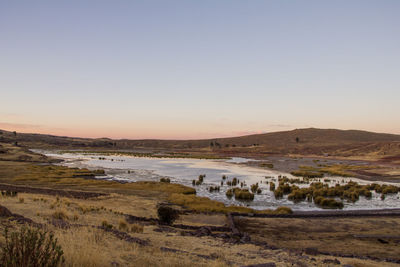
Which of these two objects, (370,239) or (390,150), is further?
(390,150)

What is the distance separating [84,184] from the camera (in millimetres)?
37250

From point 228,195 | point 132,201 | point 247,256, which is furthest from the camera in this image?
point 228,195

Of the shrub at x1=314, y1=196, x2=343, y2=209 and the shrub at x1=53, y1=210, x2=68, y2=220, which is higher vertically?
the shrub at x1=53, y1=210, x2=68, y2=220

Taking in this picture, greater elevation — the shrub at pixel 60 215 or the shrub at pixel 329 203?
the shrub at pixel 60 215

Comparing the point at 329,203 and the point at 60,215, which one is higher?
the point at 60,215

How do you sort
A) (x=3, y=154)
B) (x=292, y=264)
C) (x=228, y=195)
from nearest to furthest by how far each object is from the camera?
(x=292, y=264), (x=228, y=195), (x=3, y=154)

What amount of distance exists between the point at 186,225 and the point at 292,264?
9126mm

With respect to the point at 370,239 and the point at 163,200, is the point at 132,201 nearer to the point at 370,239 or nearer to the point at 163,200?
the point at 163,200

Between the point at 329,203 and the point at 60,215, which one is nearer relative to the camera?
the point at 60,215

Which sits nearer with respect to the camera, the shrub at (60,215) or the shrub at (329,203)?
the shrub at (60,215)

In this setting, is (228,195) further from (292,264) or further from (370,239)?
(292,264)

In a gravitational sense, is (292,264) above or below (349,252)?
above

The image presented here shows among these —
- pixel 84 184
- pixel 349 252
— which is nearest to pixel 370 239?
pixel 349 252

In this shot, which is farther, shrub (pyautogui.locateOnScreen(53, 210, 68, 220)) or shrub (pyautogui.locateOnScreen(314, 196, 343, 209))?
shrub (pyautogui.locateOnScreen(314, 196, 343, 209))
